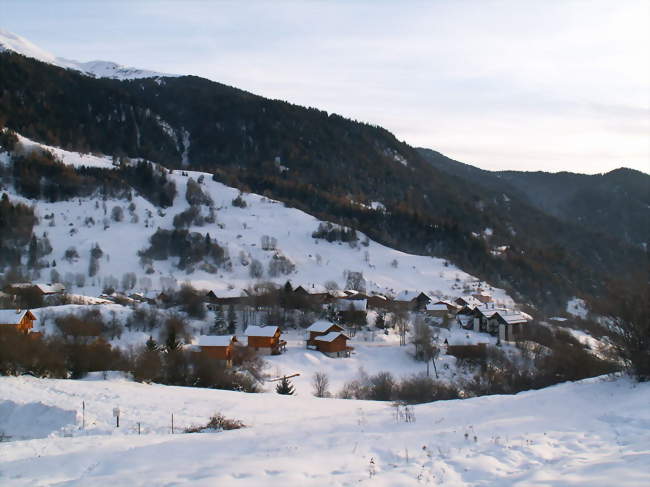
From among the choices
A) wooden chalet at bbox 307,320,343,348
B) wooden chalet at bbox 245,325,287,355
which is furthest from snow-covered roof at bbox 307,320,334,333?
wooden chalet at bbox 245,325,287,355

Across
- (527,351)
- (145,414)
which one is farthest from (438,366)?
(145,414)

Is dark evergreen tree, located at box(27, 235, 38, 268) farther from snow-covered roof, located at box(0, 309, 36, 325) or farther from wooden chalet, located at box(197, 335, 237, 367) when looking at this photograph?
wooden chalet, located at box(197, 335, 237, 367)

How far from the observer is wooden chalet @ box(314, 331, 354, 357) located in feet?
147

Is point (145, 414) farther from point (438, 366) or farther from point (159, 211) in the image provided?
point (159, 211)

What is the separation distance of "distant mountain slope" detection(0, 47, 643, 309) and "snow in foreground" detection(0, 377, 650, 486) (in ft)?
275

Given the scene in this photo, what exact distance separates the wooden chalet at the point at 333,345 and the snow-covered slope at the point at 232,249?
19.6 m

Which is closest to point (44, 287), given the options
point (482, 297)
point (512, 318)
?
point (512, 318)

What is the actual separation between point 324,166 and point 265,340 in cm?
11772

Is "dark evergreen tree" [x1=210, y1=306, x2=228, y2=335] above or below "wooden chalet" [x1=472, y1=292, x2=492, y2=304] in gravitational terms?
below

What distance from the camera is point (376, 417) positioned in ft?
43.0

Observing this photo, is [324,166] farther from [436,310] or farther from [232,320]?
[232,320]

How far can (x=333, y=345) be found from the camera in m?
45.1

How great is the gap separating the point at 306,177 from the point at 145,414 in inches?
5382

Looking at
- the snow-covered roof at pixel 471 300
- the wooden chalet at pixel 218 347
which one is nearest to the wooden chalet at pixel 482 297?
the snow-covered roof at pixel 471 300
